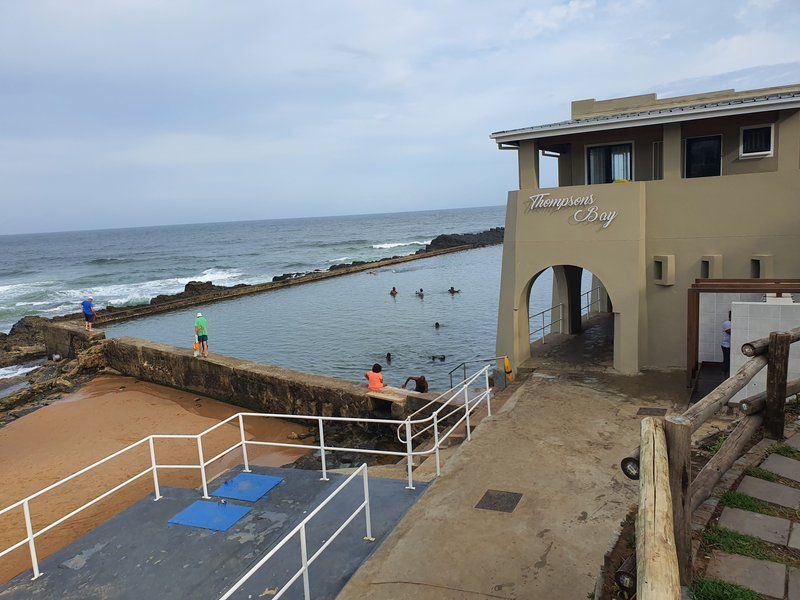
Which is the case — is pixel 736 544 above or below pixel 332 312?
above

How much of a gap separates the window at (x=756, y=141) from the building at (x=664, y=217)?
0.02 meters

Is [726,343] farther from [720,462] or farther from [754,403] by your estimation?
[720,462]

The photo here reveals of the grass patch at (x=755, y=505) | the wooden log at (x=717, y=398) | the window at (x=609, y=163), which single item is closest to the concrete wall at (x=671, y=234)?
the window at (x=609, y=163)

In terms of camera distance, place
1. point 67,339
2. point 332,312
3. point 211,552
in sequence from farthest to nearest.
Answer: point 332,312
point 67,339
point 211,552

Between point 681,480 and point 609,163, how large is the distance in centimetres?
1363

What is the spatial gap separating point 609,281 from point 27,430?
53.6 feet

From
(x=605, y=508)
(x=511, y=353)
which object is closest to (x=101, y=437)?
(x=511, y=353)

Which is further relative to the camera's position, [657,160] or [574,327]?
[574,327]

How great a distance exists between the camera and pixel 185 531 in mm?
7332

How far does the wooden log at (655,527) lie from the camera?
2.41 m

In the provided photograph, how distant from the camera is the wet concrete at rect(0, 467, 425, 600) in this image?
6227mm

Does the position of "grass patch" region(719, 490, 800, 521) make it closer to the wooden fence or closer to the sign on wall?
the wooden fence

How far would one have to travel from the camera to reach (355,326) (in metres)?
30.8

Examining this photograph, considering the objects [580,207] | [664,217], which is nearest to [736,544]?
[580,207]
